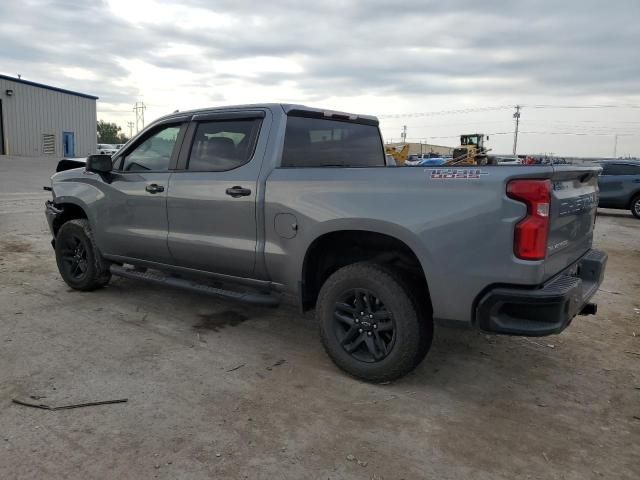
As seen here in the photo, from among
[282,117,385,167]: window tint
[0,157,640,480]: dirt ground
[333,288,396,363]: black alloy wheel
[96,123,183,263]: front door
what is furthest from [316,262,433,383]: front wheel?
[96,123,183,263]: front door

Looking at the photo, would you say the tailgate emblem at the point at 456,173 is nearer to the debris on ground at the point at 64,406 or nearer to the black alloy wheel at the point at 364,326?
the black alloy wheel at the point at 364,326

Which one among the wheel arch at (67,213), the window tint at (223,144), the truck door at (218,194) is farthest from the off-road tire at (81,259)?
the window tint at (223,144)

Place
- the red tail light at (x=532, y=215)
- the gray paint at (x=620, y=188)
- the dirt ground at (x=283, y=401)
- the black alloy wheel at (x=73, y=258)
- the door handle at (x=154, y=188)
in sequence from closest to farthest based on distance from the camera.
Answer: the dirt ground at (x=283, y=401), the red tail light at (x=532, y=215), the door handle at (x=154, y=188), the black alloy wheel at (x=73, y=258), the gray paint at (x=620, y=188)

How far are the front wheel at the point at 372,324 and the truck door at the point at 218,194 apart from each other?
81cm

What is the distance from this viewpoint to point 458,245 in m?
2.99

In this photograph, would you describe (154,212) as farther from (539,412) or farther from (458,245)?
(539,412)

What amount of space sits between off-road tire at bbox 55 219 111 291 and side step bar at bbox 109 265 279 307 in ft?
0.74

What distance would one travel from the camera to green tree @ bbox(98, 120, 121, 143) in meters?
97.5

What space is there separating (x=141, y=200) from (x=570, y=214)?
3556mm

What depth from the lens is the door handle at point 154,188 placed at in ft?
15.0

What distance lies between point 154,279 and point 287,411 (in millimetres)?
2194

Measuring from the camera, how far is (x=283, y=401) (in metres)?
3.25

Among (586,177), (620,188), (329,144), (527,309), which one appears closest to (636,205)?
(620,188)

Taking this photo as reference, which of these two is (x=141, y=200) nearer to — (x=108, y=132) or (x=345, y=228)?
(x=345, y=228)
